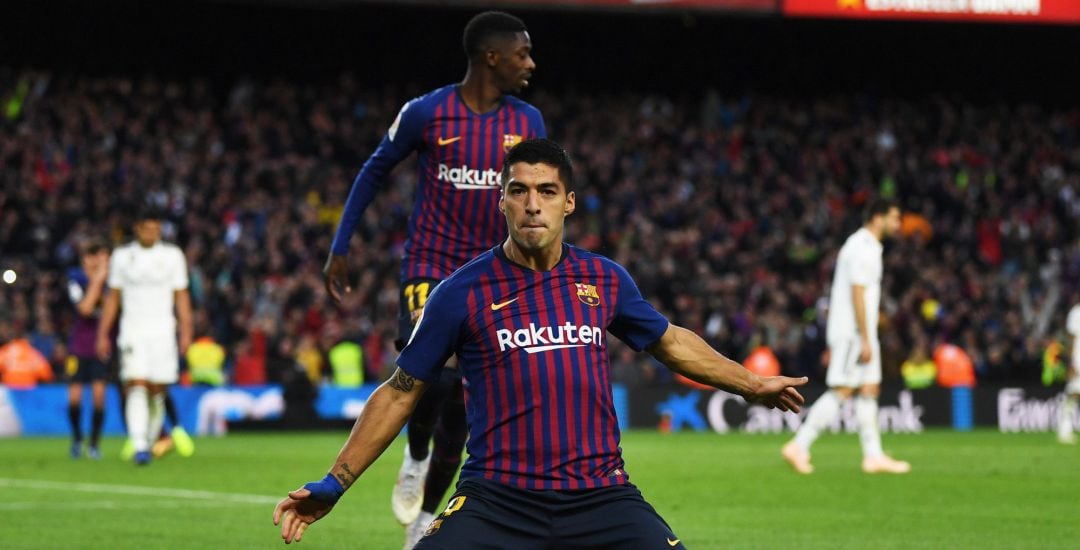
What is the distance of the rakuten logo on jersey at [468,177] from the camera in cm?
759

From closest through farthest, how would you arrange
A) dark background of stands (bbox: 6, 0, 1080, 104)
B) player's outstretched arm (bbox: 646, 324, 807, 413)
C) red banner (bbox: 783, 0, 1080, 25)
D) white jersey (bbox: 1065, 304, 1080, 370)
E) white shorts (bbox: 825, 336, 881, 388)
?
1. player's outstretched arm (bbox: 646, 324, 807, 413)
2. white shorts (bbox: 825, 336, 881, 388)
3. white jersey (bbox: 1065, 304, 1080, 370)
4. red banner (bbox: 783, 0, 1080, 25)
5. dark background of stands (bbox: 6, 0, 1080, 104)

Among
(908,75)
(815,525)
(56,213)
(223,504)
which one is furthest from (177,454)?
(908,75)

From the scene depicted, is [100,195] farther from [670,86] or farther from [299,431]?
[670,86]

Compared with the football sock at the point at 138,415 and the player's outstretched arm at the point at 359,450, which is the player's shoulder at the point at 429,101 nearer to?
the player's outstretched arm at the point at 359,450

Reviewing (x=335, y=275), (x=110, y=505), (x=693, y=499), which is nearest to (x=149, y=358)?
(x=110, y=505)

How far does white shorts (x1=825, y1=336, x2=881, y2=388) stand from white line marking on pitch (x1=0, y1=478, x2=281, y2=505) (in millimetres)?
5296

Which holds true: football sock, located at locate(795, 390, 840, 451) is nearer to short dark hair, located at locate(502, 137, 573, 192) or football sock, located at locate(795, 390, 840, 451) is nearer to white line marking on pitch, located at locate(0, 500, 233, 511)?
white line marking on pitch, located at locate(0, 500, 233, 511)

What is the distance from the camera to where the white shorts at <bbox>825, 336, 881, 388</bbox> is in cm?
1415

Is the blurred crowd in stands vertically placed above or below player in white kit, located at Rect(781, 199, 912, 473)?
above

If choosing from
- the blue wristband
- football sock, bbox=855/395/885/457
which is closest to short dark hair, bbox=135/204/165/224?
football sock, bbox=855/395/885/457

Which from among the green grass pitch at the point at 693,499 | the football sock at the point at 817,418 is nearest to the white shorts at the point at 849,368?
the football sock at the point at 817,418

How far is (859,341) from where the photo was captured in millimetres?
14062

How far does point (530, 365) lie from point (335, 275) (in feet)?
10.5

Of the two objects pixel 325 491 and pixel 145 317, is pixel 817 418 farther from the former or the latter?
pixel 325 491
